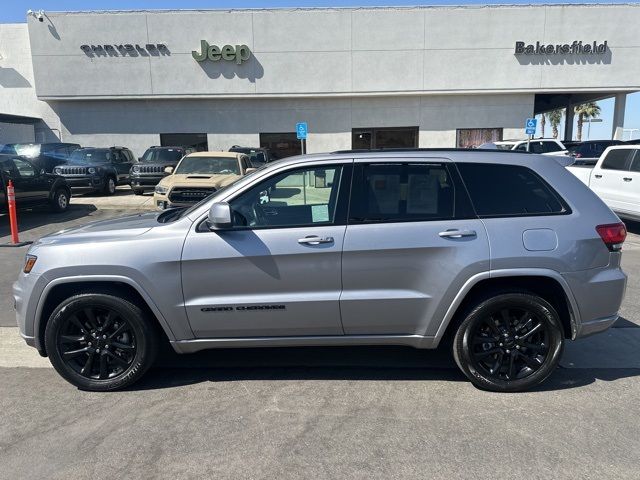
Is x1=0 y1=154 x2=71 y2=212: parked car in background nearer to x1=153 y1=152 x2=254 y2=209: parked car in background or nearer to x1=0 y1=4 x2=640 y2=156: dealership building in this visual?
x1=153 y1=152 x2=254 y2=209: parked car in background

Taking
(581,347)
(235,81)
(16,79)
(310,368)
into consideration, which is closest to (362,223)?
(310,368)

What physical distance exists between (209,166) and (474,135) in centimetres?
1755

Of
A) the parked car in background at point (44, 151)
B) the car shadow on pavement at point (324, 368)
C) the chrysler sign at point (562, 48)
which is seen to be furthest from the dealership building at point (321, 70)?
the car shadow on pavement at point (324, 368)

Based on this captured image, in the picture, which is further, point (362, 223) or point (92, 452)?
point (362, 223)

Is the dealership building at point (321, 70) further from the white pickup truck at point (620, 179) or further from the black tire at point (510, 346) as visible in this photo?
the black tire at point (510, 346)

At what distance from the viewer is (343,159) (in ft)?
12.4

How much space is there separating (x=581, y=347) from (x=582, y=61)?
2398 cm

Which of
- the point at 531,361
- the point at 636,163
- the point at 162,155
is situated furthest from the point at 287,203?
the point at 162,155

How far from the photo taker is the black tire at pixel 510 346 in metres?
3.68

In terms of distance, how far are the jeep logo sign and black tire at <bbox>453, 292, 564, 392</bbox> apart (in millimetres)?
22940

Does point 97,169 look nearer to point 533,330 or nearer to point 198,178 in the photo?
point 198,178

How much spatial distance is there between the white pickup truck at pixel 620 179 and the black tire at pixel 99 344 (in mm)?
10073

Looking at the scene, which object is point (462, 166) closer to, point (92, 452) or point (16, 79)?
point (92, 452)

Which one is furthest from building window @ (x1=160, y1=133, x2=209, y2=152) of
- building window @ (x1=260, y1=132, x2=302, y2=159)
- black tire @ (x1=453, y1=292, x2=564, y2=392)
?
black tire @ (x1=453, y1=292, x2=564, y2=392)
